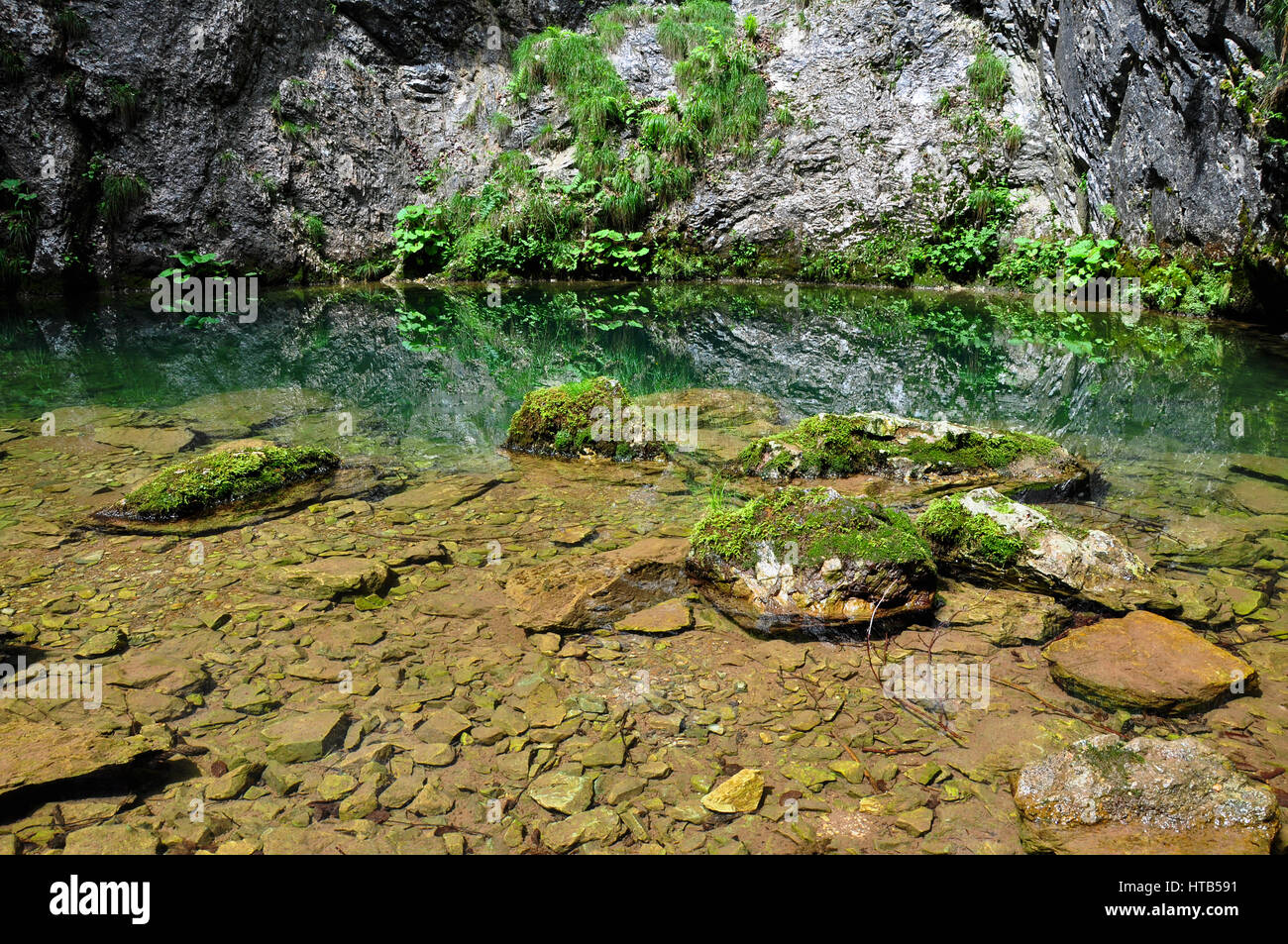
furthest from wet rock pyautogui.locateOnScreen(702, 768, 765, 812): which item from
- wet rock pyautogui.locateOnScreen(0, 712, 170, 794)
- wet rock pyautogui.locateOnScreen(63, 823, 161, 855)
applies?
wet rock pyautogui.locateOnScreen(0, 712, 170, 794)

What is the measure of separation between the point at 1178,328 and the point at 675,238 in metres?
11.2

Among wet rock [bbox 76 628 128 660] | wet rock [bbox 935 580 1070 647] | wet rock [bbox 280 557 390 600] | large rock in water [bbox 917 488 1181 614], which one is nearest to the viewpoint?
wet rock [bbox 76 628 128 660]

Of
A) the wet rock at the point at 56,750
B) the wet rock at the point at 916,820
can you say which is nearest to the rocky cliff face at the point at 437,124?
the wet rock at the point at 916,820

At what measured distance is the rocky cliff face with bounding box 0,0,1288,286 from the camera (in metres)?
14.9

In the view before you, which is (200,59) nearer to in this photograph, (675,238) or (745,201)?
(675,238)

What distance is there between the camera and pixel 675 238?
754 inches

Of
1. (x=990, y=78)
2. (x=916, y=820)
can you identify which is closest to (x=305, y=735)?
(x=916, y=820)

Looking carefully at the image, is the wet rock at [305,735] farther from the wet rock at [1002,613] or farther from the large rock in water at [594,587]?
the wet rock at [1002,613]

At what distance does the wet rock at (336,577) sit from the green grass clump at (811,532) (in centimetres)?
169

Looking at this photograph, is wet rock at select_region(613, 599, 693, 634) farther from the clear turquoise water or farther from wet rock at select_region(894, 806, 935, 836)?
the clear turquoise water

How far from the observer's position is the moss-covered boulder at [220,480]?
4785 mm

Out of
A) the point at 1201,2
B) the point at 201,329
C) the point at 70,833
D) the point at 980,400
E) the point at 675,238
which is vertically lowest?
the point at 70,833

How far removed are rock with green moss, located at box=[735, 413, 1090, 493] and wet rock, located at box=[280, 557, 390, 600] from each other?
2.82 metres

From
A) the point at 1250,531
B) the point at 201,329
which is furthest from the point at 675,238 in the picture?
the point at 1250,531
